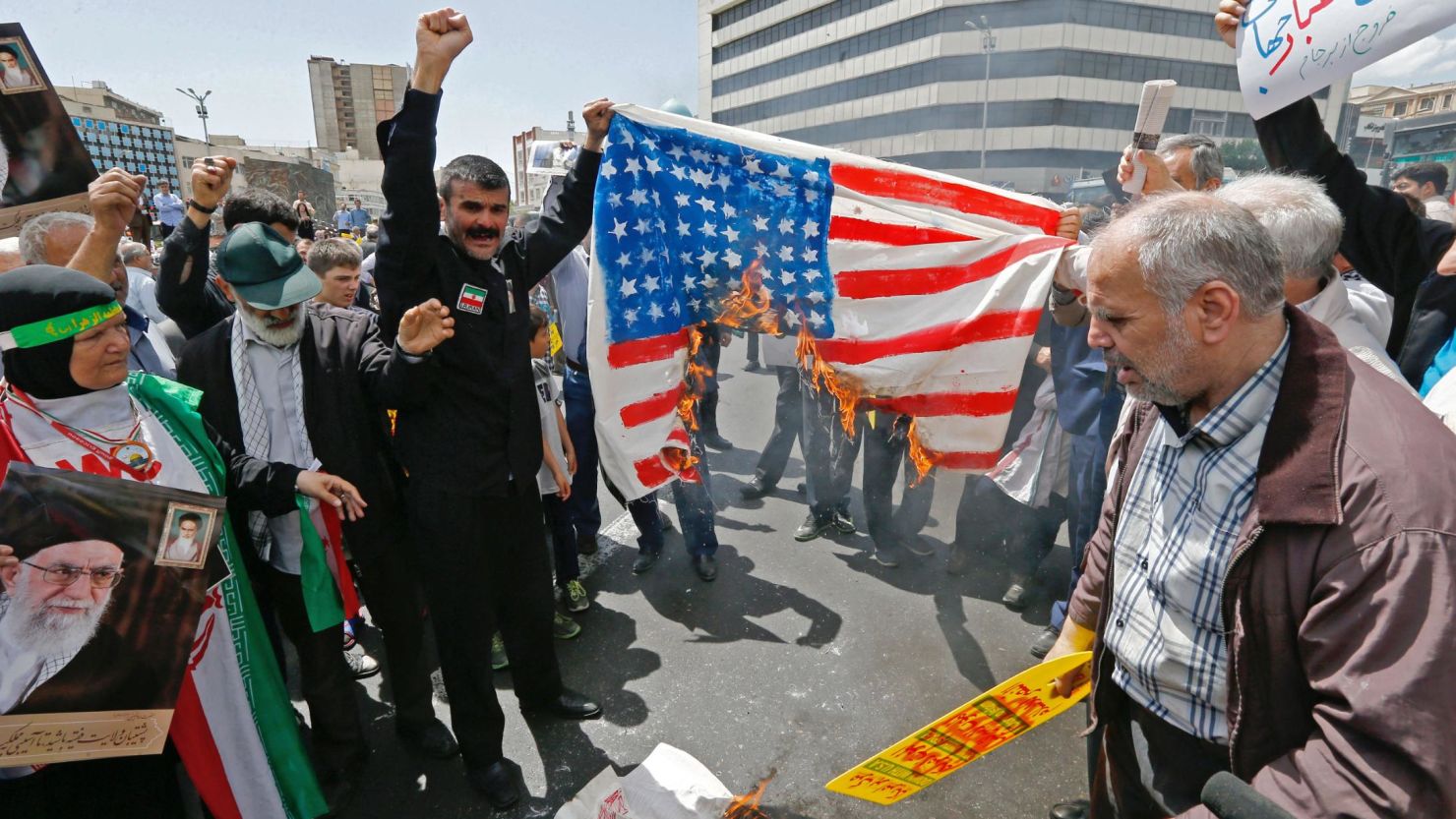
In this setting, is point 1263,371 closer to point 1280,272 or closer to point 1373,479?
point 1280,272

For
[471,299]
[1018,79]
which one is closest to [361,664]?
[471,299]

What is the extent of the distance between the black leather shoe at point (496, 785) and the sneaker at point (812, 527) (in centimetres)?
260

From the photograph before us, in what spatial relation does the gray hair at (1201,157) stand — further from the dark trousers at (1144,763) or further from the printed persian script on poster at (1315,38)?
the dark trousers at (1144,763)

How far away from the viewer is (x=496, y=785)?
2574 millimetres

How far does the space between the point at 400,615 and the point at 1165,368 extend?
2.82m

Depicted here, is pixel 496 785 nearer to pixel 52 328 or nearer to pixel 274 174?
pixel 52 328

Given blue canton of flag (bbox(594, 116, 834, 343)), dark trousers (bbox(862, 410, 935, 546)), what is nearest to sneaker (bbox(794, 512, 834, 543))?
dark trousers (bbox(862, 410, 935, 546))

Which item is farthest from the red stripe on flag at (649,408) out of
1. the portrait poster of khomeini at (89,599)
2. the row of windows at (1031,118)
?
the row of windows at (1031,118)

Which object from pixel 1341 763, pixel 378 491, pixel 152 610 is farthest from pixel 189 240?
pixel 1341 763

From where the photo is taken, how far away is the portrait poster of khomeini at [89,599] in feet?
5.28

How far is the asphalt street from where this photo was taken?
2.65 meters

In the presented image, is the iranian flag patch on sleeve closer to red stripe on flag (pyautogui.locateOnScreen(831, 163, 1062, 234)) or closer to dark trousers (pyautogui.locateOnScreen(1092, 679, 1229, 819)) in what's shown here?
red stripe on flag (pyautogui.locateOnScreen(831, 163, 1062, 234))

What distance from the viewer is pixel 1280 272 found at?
133cm

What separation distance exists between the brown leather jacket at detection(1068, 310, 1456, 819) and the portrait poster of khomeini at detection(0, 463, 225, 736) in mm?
2374
